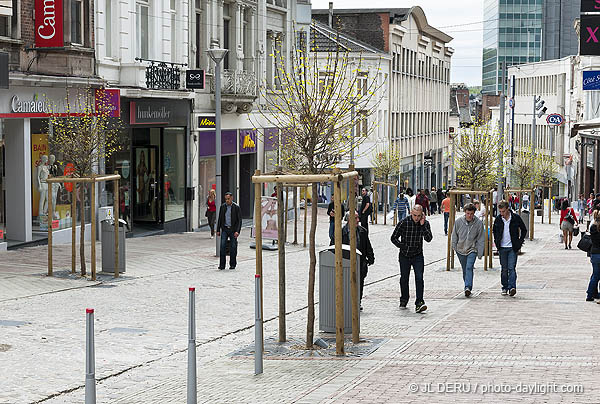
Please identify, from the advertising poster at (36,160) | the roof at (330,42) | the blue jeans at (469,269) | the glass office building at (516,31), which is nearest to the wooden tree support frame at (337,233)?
the blue jeans at (469,269)

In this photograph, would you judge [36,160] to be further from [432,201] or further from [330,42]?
[330,42]

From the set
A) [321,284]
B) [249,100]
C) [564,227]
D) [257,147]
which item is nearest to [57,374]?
[321,284]

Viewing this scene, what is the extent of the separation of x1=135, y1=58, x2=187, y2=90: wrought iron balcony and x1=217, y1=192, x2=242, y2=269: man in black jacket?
28.2ft

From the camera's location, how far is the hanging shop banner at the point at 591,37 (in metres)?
19.9

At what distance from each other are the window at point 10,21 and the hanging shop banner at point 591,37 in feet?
39.8

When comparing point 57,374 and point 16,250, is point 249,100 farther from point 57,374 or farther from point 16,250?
point 57,374

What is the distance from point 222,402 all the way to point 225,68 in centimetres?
2850

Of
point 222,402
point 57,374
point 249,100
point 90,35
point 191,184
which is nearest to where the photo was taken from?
point 222,402

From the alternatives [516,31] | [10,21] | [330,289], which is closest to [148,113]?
[10,21]

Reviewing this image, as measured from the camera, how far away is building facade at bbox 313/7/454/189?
228ft

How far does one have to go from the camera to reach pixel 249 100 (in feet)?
120

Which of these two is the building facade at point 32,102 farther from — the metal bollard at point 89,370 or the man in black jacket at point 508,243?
the metal bollard at point 89,370

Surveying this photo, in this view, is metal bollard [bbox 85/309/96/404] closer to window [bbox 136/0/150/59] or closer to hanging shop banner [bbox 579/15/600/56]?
hanging shop banner [bbox 579/15/600/56]

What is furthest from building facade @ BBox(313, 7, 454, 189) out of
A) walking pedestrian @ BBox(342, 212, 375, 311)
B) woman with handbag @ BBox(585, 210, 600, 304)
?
walking pedestrian @ BBox(342, 212, 375, 311)
